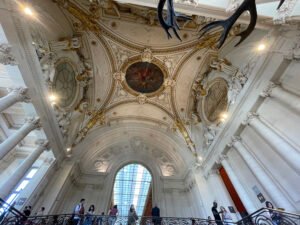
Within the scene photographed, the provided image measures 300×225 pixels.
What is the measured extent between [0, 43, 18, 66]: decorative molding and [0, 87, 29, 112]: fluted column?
3.75 ft

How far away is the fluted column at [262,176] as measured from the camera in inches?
226

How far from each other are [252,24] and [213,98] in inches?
344

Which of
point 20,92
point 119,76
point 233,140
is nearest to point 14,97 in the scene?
point 20,92

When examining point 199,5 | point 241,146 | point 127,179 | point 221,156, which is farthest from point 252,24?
point 127,179

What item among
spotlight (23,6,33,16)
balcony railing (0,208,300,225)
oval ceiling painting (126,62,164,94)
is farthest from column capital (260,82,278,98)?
spotlight (23,6,33,16)

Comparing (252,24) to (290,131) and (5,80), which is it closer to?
(290,131)

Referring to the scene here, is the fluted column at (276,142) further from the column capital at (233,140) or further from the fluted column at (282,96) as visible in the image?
the fluted column at (282,96)

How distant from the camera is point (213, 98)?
448 inches

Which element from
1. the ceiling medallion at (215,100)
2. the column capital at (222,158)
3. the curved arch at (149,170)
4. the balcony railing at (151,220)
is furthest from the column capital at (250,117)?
the curved arch at (149,170)

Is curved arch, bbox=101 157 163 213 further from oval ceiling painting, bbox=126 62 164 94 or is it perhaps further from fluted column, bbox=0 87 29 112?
fluted column, bbox=0 87 29 112

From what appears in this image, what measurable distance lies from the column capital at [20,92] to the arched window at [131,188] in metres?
8.88

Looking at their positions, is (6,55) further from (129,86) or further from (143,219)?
(143,219)

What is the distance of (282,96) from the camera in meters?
6.54

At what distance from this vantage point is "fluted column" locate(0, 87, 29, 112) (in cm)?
614
